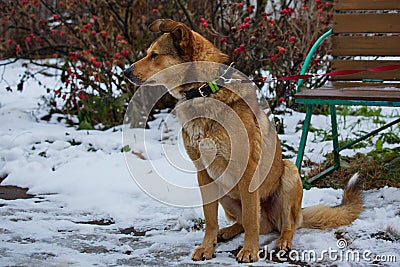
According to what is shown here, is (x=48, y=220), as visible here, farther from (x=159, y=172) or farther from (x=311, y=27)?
(x=311, y=27)

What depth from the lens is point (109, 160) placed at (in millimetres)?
4449

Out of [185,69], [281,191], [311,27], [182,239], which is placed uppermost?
[311,27]

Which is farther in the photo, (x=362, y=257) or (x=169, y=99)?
(x=169, y=99)

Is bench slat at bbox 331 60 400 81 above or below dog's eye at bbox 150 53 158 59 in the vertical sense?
below

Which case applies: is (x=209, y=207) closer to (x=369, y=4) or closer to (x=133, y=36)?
(x=369, y=4)

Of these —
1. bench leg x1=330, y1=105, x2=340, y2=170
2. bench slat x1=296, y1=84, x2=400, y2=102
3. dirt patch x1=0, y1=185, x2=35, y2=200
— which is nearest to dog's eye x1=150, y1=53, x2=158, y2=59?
bench slat x1=296, y1=84, x2=400, y2=102

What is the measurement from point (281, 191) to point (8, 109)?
401 cm

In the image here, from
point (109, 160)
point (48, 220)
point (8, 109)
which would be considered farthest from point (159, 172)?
point (8, 109)

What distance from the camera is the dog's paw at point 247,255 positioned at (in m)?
2.68

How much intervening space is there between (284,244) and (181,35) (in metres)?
1.27

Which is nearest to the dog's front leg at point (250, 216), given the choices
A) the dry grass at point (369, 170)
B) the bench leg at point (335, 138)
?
the dry grass at point (369, 170)

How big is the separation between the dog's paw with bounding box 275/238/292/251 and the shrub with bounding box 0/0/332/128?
257 cm

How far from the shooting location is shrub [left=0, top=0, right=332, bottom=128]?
5301mm

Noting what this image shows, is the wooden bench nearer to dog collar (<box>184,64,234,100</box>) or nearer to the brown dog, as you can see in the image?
the brown dog
